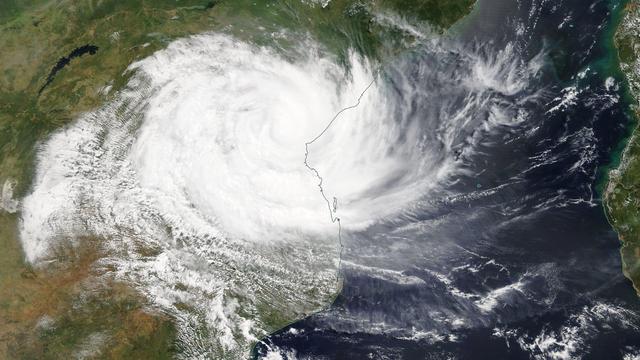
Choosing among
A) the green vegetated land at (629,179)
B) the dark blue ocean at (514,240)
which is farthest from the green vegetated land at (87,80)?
the green vegetated land at (629,179)

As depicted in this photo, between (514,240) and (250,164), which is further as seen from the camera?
(514,240)

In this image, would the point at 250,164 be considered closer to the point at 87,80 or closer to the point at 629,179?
the point at 87,80

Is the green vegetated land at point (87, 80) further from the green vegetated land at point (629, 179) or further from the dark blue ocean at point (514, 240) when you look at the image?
the green vegetated land at point (629, 179)

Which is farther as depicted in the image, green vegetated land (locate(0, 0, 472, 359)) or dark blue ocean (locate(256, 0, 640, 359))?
dark blue ocean (locate(256, 0, 640, 359))

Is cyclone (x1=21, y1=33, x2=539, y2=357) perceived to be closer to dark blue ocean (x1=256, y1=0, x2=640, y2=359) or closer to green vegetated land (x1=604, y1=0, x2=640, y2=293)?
dark blue ocean (x1=256, y1=0, x2=640, y2=359)

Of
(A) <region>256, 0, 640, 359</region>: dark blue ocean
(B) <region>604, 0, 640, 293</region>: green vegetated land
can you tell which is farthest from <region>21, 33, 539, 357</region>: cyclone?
(B) <region>604, 0, 640, 293</region>: green vegetated land

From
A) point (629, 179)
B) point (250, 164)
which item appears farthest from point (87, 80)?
point (629, 179)
